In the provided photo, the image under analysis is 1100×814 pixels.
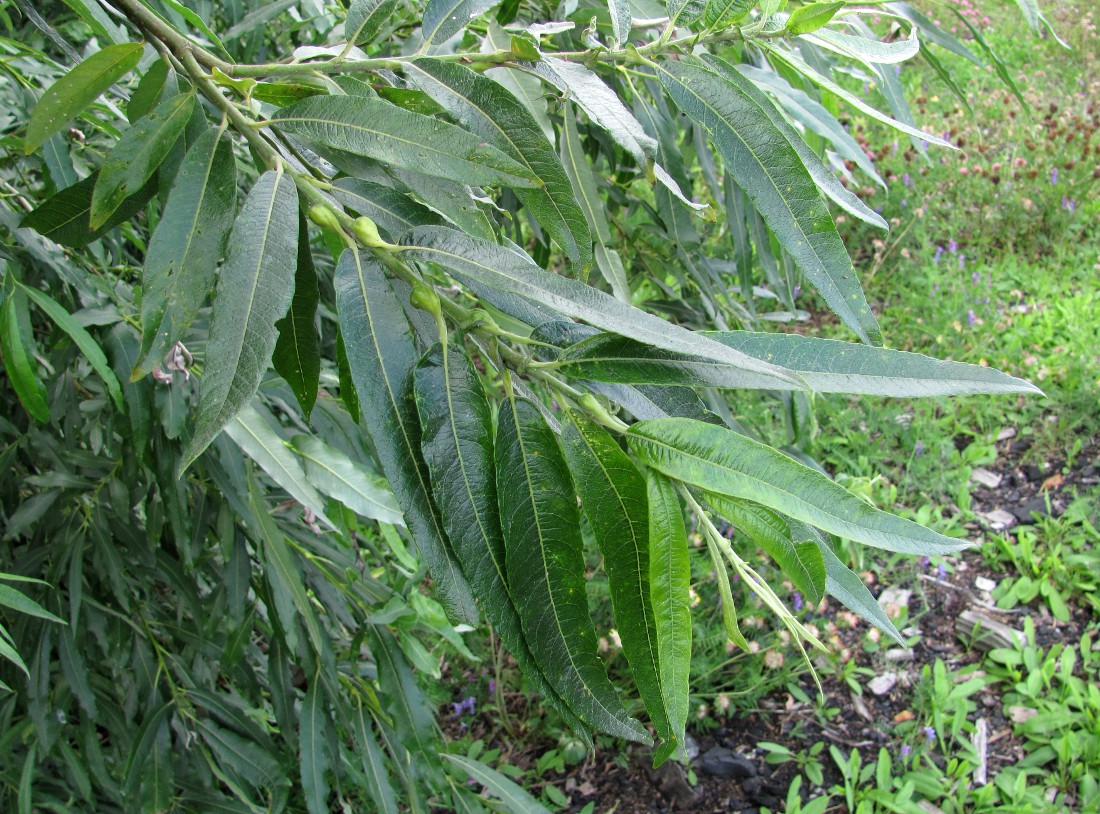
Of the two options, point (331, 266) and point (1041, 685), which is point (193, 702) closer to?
point (331, 266)

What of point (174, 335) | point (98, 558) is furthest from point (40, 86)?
point (174, 335)

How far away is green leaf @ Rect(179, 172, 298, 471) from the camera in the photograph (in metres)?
0.60

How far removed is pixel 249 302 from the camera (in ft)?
2.06

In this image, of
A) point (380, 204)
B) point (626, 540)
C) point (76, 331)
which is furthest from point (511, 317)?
point (76, 331)

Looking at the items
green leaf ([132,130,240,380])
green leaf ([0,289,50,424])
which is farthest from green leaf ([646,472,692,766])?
green leaf ([0,289,50,424])

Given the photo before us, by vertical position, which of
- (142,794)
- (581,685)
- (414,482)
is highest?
(414,482)

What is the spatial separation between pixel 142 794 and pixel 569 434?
142 cm

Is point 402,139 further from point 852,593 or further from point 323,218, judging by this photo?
point 852,593

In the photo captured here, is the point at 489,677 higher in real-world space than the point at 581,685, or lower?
lower

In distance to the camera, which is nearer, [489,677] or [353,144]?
[353,144]

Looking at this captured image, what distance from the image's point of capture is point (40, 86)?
1.48 meters

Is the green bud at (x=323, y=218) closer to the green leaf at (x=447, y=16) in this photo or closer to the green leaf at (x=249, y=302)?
the green leaf at (x=249, y=302)

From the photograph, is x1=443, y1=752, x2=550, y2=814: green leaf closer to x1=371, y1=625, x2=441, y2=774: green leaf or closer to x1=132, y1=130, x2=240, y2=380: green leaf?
x1=371, y1=625, x2=441, y2=774: green leaf

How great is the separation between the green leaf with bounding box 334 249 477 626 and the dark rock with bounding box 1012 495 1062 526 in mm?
3141
